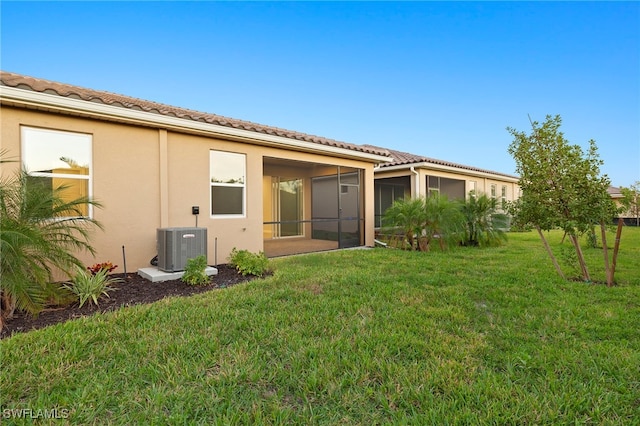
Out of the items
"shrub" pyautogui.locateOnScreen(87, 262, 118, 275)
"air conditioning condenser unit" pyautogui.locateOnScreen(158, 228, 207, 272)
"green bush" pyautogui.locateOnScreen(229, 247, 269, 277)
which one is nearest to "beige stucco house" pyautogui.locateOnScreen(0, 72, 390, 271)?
"shrub" pyautogui.locateOnScreen(87, 262, 118, 275)

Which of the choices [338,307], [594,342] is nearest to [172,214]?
[338,307]

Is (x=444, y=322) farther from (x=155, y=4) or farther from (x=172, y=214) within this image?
(x=155, y=4)

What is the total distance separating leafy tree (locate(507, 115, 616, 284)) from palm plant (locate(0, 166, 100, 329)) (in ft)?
24.4

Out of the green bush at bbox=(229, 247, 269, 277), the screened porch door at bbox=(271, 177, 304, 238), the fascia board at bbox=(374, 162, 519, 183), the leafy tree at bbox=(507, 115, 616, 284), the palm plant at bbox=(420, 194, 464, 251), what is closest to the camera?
the leafy tree at bbox=(507, 115, 616, 284)

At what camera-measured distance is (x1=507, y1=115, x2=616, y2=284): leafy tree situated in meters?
5.10

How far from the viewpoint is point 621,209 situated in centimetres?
546

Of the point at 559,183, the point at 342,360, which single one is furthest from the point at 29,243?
the point at 559,183

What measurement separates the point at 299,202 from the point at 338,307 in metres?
9.98

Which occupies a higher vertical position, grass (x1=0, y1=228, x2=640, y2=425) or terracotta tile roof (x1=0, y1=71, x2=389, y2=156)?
terracotta tile roof (x1=0, y1=71, x2=389, y2=156)

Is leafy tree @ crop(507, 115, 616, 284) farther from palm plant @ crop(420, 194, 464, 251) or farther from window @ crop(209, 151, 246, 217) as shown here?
window @ crop(209, 151, 246, 217)

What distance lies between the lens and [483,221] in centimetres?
1044

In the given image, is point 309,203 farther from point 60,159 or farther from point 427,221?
point 60,159

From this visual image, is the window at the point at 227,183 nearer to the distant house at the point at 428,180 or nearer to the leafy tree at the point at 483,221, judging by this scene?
the distant house at the point at 428,180

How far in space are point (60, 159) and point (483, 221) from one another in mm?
11427
